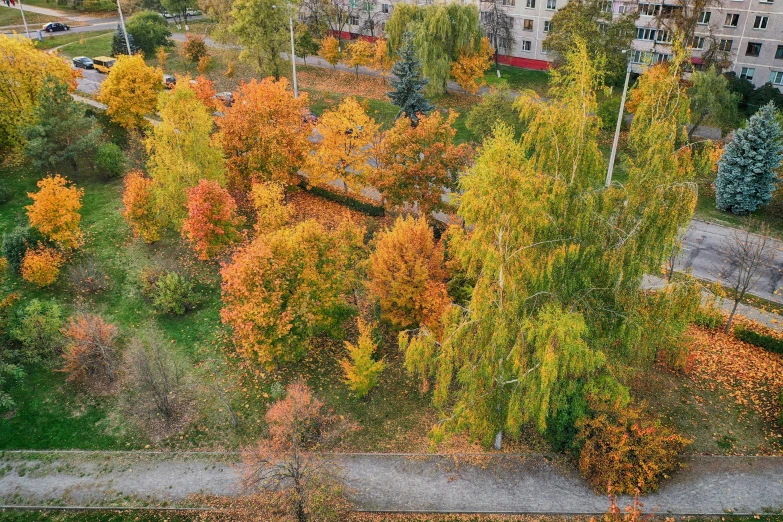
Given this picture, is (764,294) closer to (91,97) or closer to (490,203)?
(490,203)

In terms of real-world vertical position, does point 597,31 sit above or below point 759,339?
above

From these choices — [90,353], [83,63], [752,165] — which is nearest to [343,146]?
[90,353]

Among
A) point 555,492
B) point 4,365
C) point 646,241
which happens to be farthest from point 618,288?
point 4,365

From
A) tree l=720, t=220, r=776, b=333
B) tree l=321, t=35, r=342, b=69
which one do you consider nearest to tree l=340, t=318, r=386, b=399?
tree l=720, t=220, r=776, b=333

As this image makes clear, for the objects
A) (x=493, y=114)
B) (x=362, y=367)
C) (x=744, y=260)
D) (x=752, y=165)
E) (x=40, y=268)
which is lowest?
(x=362, y=367)

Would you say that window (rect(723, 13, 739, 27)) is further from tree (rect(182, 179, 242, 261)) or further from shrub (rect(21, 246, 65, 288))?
shrub (rect(21, 246, 65, 288))

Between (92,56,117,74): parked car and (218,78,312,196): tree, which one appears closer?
(218,78,312,196): tree

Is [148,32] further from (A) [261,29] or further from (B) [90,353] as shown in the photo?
(B) [90,353]
